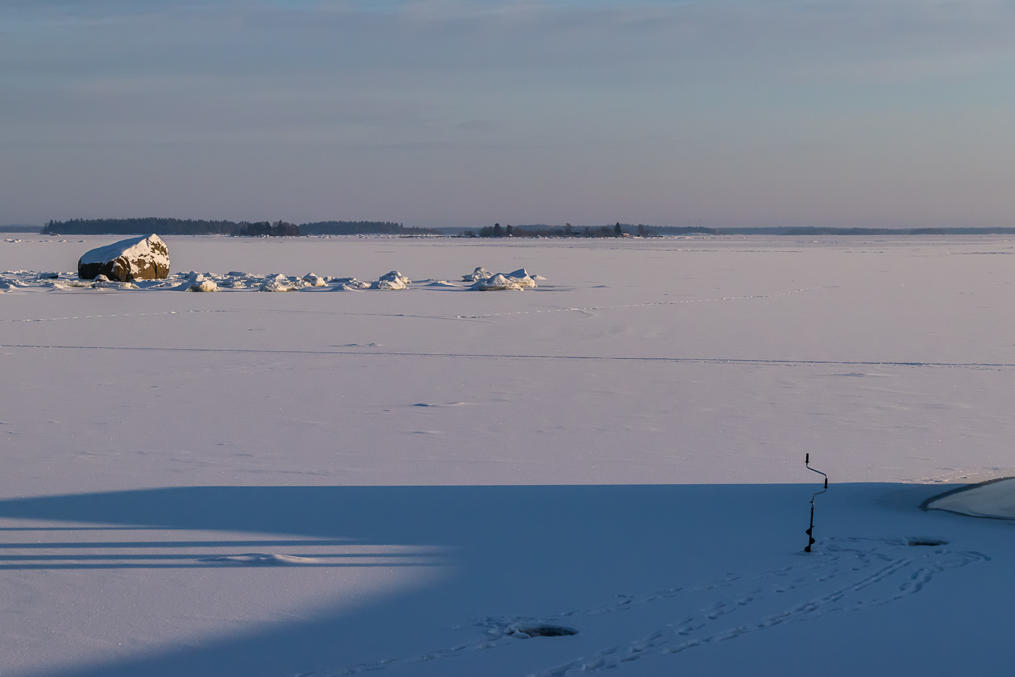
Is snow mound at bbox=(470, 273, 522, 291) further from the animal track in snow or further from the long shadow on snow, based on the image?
the animal track in snow

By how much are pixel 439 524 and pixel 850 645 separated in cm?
220

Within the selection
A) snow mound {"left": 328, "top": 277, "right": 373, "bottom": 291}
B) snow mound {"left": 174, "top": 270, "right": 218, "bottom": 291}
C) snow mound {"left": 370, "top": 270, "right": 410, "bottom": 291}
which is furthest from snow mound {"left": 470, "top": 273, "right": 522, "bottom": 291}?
snow mound {"left": 174, "top": 270, "right": 218, "bottom": 291}

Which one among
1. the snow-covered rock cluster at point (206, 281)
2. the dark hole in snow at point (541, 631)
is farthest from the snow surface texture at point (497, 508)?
the snow-covered rock cluster at point (206, 281)

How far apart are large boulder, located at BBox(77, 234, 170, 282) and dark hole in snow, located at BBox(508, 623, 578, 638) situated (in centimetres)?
2349

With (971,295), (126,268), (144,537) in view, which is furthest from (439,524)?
(126,268)

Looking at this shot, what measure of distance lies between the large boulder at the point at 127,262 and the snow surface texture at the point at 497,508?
526 inches

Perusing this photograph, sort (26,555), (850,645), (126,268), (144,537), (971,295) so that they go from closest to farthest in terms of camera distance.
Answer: (850,645) < (26,555) < (144,537) < (971,295) < (126,268)

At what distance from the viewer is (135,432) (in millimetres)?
7625

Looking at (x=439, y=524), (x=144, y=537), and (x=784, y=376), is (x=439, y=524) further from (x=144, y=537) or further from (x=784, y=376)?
(x=784, y=376)

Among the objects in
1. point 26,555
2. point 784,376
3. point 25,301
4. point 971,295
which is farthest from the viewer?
point 971,295

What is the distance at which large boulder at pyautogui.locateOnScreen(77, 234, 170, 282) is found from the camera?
2597cm

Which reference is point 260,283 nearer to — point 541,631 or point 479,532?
point 479,532

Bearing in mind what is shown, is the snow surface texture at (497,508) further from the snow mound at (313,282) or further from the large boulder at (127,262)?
the large boulder at (127,262)

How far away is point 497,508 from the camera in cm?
578
